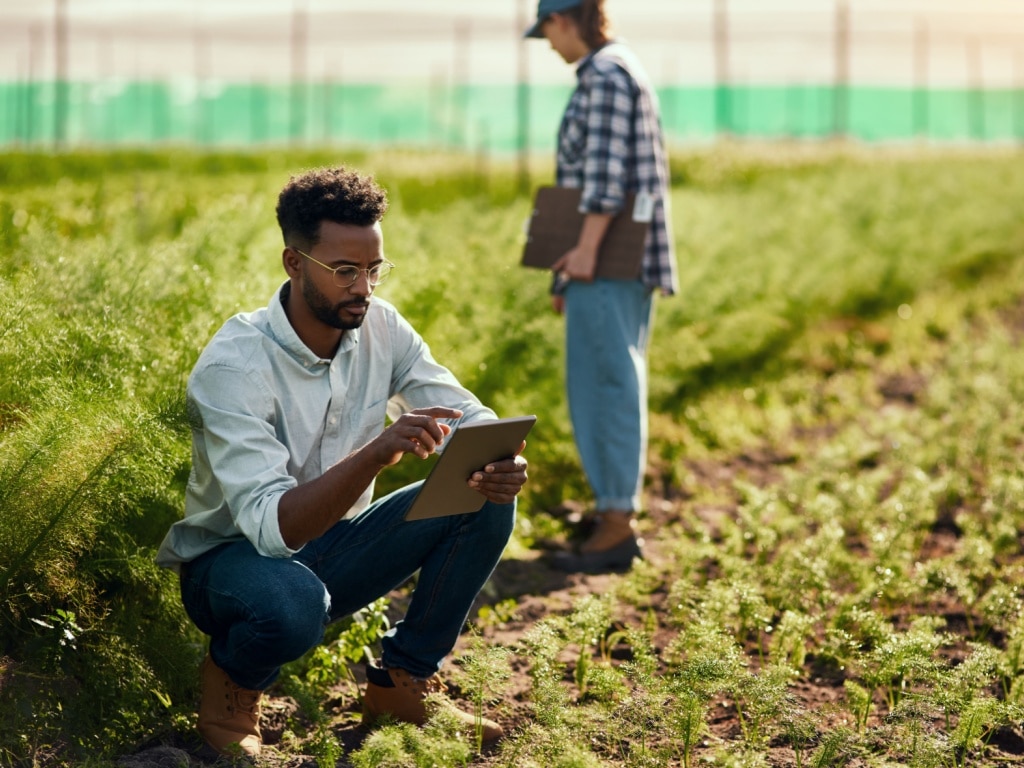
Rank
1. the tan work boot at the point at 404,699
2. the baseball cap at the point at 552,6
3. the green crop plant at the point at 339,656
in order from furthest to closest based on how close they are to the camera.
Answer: the baseball cap at the point at 552,6 → the green crop plant at the point at 339,656 → the tan work boot at the point at 404,699

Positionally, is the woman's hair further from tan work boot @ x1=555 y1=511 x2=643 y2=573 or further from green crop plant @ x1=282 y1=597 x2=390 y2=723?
green crop plant @ x1=282 y1=597 x2=390 y2=723

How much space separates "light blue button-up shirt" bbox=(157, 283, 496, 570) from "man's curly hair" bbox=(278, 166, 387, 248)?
18cm

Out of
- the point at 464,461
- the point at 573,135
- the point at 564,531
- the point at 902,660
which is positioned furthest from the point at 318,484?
the point at 564,531

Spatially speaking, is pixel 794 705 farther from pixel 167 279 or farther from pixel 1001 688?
pixel 167 279

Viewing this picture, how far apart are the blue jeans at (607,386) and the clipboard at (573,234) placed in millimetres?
106

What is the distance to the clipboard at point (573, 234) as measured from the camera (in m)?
4.84

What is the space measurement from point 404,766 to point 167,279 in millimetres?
1799

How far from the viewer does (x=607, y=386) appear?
493 centimetres

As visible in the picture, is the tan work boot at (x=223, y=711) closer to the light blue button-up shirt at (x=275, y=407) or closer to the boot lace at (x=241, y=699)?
the boot lace at (x=241, y=699)

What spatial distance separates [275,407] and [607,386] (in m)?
2.04

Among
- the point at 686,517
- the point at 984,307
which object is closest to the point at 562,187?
the point at 686,517

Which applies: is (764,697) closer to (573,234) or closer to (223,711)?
(223,711)

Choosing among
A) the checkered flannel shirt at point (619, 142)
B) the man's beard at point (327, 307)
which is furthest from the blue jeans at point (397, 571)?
the checkered flannel shirt at point (619, 142)

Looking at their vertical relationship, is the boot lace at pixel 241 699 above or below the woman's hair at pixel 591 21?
Answer: below
